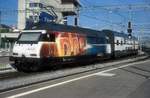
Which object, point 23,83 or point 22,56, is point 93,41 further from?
point 23,83

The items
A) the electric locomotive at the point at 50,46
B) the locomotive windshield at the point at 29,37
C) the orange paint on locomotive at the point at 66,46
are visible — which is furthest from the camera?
the orange paint on locomotive at the point at 66,46

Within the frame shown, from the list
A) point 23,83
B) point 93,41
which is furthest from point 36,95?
point 93,41

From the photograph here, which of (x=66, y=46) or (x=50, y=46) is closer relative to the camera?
(x=50, y=46)

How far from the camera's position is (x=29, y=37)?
23109 millimetres

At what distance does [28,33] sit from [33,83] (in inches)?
327

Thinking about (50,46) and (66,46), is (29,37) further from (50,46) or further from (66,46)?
(66,46)

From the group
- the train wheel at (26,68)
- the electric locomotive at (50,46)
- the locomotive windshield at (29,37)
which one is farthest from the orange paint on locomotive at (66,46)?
the train wheel at (26,68)

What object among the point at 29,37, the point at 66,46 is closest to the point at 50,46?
the point at 29,37

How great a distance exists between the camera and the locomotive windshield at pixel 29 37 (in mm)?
22706

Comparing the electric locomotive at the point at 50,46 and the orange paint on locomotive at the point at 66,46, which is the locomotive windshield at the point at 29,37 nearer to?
the electric locomotive at the point at 50,46

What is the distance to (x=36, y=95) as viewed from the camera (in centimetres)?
1239

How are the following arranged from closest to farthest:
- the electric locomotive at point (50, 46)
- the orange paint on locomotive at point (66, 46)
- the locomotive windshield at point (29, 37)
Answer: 1. the electric locomotive at point (50, 46)
2. the locomotive windshield at point (29, 37)
3. the orange paint on locomotive at point (66, 46)

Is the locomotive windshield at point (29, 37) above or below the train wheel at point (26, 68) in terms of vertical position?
above

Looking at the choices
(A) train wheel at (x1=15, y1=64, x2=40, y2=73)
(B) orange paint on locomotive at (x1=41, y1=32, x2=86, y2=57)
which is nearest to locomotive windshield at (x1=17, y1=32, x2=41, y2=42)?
(B) orange paint on locomotive at (x1=41, y1=32, x2=86, y2=57)
